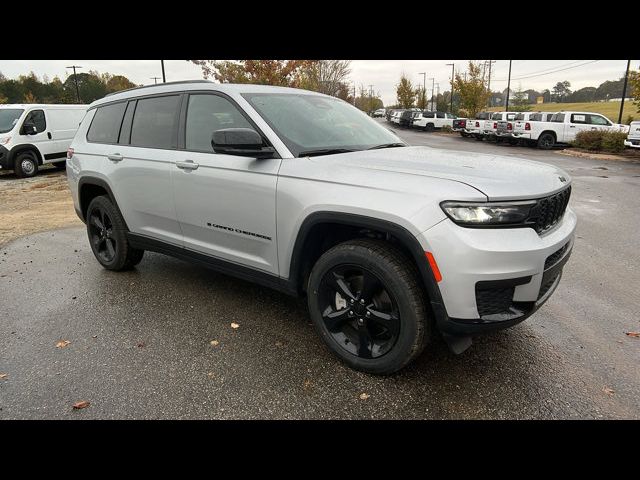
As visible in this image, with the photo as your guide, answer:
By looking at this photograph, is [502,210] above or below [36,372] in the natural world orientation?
above

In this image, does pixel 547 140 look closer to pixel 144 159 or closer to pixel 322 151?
pixel 322 151

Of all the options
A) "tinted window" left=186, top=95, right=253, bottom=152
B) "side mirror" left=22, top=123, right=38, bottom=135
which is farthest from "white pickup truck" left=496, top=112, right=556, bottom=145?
"tinted window" left=186, top=95, right=253, bottom=152

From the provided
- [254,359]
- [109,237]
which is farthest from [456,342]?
[109,237]

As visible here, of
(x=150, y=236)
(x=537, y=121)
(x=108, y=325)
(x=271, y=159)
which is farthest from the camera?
(x=537, y=121)

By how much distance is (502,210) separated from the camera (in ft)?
7.89

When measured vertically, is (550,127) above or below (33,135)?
below

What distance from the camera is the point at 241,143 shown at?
9.80ft

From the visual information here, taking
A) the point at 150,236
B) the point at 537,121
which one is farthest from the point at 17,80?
the point at 150,236

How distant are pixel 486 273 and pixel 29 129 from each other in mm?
14864

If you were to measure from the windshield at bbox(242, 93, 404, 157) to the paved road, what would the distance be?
1447mm

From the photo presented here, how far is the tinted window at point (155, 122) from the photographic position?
3959 mm

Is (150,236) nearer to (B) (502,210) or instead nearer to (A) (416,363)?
(A) (416,363)

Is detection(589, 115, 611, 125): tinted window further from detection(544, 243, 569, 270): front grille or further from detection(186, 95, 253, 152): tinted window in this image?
detection(186, 95, 253, 152): tinted window
